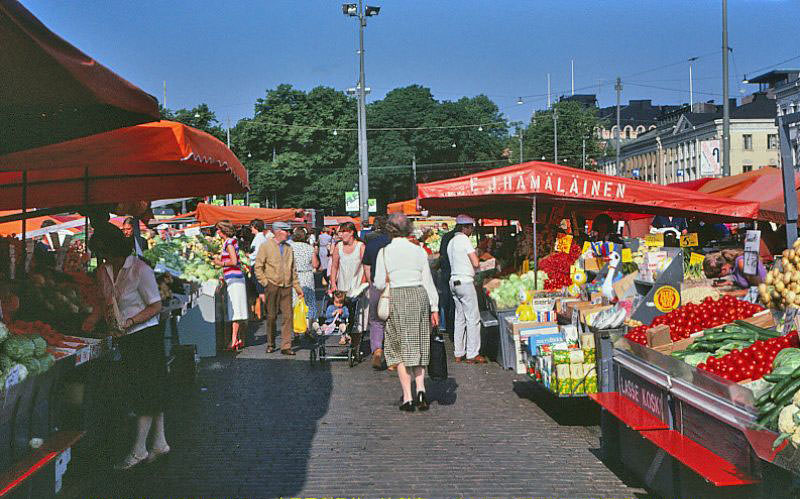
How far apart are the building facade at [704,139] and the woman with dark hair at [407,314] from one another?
219 ft

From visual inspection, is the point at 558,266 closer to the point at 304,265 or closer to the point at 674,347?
the point at 304,265

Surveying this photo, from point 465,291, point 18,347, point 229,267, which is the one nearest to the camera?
point 18,347

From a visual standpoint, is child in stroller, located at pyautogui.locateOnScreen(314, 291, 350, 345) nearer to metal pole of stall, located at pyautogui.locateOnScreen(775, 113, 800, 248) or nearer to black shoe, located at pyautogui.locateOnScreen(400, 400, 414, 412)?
black shoe, located at pyautogui.locateOnScreen(400, 400, 414, 412)

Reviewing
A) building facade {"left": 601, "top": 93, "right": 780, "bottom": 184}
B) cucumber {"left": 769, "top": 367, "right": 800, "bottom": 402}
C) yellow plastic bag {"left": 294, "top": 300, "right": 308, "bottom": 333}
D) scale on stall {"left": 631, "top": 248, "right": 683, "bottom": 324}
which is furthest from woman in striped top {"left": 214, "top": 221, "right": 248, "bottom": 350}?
building facade {"left": 601, "top": 93, "right": 780, "bottom": 184}

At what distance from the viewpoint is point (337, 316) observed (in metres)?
12.1

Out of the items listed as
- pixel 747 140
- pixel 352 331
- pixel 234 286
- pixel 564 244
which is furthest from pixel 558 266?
pixel 747 140

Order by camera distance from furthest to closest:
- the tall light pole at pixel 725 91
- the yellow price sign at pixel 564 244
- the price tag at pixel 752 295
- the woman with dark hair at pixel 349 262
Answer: the tall light pole at pixel 725 91
the yellow price sign at pixel 564 244
the woman with dark hair at pixel 349 262
the price tag at pixel 752 295

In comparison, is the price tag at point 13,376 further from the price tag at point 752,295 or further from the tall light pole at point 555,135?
the tall light pole at point 555,135

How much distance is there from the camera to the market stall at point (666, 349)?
15.1ft

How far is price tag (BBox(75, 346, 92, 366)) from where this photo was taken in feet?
19.6

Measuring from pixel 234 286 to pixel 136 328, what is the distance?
6.31 m

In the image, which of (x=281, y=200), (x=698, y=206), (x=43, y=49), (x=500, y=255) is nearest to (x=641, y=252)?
(x=698, y=206)

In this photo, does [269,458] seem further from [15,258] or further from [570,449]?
[15,258]

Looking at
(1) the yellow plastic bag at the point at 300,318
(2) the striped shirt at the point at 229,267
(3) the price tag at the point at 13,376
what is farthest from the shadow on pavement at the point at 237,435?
A: (2) the striped shirt at the point at 229,267
